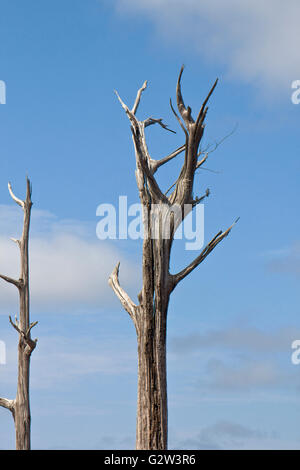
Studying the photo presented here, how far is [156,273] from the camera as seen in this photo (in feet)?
33.4

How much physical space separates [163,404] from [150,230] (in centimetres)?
262

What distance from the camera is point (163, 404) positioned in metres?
9.88

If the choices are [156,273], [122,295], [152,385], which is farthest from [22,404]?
[156,273]

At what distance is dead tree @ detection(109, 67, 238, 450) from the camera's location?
986 centimetres

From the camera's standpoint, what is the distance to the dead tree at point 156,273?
9.86m

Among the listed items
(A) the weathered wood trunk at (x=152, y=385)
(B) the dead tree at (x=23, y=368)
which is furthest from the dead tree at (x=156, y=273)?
(B) the dead tree at (x=23, y=368)

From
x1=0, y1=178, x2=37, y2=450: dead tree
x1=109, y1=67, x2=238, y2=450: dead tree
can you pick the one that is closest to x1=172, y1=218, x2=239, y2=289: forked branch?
x1=109, y1=67, x2=238, y2=450: dead tree

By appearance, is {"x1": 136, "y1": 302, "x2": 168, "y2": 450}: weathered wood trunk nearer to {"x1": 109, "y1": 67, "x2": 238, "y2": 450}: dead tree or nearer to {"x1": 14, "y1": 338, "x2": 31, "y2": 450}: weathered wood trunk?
{"x1": 109, "y1": 67, "x2": 238, "y2": 450}: dead tree

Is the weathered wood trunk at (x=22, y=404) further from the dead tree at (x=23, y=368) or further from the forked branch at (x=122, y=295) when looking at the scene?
the forked branch at (x=122, y=295)

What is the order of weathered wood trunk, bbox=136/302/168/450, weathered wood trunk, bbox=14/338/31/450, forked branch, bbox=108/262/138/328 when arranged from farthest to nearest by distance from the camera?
1. weathered wood trunk, bbox=14/338/31/450
2. forked branch, bbox=108/262/138/328
3. weathered wood trunk, bbox=136/302/168/450

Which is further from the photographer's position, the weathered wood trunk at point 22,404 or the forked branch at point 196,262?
the weathered wood trunk at point 22,404

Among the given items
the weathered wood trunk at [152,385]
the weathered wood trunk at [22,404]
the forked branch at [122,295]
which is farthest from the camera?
the weathered wood trunk at [22,404]
